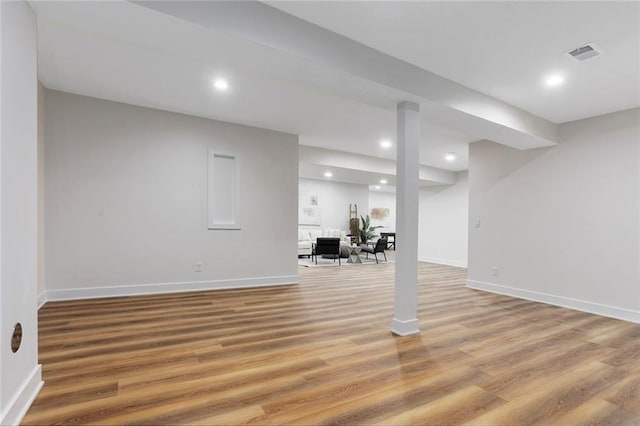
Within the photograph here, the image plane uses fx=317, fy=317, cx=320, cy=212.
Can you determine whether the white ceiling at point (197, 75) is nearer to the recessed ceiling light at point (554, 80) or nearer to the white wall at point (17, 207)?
the white wall at point (17, 207)

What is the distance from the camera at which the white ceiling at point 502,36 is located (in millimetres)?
2344

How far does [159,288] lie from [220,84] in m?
3.12

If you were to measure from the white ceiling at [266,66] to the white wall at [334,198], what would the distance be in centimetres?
624

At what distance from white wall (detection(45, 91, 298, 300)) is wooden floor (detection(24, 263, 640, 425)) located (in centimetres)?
58

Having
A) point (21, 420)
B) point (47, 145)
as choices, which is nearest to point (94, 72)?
point (47, 145)

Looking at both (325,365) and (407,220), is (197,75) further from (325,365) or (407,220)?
(325,365)

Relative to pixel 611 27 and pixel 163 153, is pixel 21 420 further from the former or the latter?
pixel 611 27

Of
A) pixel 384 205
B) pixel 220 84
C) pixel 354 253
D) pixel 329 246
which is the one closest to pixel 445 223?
pixel 354 253

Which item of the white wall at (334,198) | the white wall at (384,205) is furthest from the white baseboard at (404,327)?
the white wall at (384,205)

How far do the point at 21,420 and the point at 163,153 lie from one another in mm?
Result: 3808

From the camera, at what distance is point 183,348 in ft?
9.25

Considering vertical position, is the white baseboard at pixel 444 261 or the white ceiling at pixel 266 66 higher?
the white ceiling at pixel 266 66

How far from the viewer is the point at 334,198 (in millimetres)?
12227

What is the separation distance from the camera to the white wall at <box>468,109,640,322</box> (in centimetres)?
421
